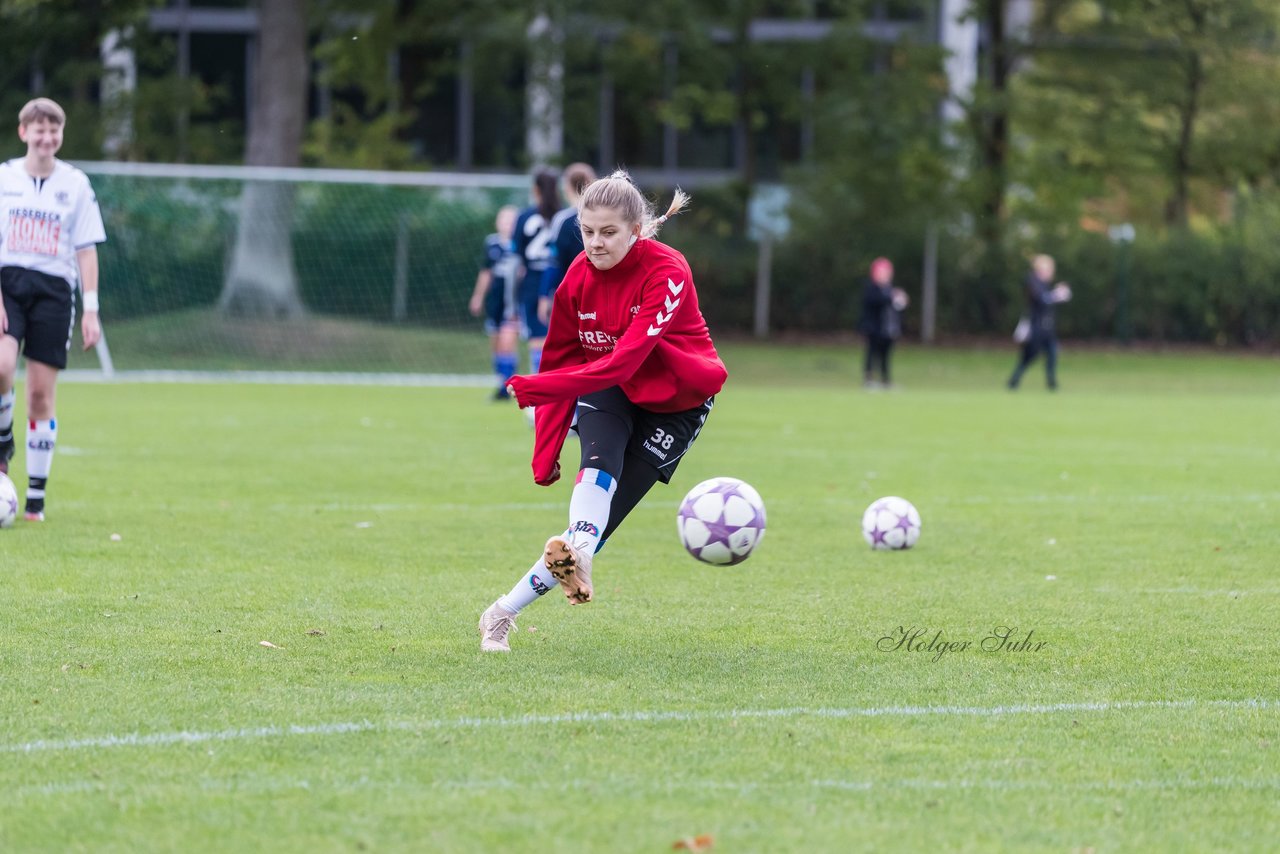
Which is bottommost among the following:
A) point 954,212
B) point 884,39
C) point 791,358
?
point 791,358

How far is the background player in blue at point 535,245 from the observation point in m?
14.1

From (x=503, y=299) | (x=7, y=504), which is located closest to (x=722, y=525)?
(x=7, y=504)

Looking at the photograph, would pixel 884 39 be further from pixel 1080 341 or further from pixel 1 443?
pixel 1 443

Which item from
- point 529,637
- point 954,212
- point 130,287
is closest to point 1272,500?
point 529,637

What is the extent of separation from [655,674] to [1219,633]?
2.31m

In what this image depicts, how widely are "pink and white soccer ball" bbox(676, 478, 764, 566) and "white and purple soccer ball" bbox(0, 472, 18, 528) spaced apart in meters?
3.79

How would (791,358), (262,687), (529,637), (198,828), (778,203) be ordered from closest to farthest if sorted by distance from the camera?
1. (198,828)
2. (262,687)
3. (529,637)
4. (791,358)
5. (778,203)

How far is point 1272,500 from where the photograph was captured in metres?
10.5

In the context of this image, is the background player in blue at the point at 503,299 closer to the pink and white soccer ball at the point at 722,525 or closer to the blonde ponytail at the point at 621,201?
the pink and white soccer ball at the point at 722,525

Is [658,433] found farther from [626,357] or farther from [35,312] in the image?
[35,312]

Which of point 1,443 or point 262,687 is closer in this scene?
point 262,687

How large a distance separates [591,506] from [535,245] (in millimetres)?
9472

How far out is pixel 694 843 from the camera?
3.49 meters

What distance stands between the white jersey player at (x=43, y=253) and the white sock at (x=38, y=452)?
0.42ft
